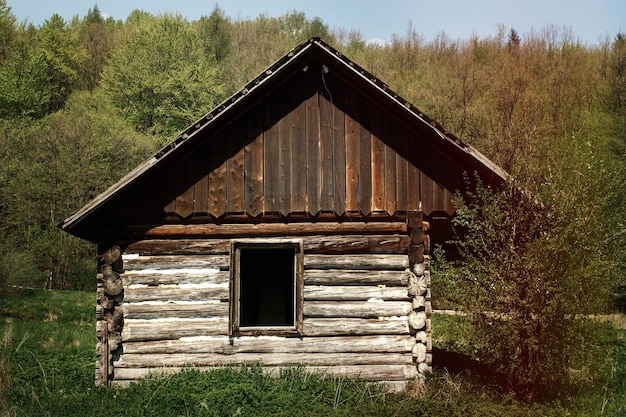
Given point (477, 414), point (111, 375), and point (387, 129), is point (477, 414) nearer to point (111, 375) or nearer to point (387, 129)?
point (387, 129)

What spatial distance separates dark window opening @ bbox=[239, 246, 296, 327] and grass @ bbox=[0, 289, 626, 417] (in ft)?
19.5

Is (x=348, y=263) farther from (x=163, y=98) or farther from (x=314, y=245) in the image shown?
(x=163, y=98)

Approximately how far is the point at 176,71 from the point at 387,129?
104 ft

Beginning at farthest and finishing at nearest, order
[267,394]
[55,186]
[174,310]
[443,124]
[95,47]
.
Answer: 1. [95,47]
2. [443,124]
3. [55,186]
4. [174,310]
5. [267,394]

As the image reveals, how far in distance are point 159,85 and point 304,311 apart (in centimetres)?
3173

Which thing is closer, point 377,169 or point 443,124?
point 377,169

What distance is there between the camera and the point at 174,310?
1094 cm

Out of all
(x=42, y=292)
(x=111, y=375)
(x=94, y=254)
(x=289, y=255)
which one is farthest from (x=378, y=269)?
(x=94, y=254)

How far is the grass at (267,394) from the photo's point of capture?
9.19 metres

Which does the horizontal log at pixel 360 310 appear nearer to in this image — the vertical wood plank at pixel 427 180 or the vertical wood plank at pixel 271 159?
the vertical wood plank at pixel 427 180

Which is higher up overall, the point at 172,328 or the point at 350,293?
the point at 350,293

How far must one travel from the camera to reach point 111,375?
10891mm

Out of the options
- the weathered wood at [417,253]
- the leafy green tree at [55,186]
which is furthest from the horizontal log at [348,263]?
the leafy green tree at [55,186]

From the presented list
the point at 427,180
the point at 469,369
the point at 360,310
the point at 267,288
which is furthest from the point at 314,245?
the point at 267,288
